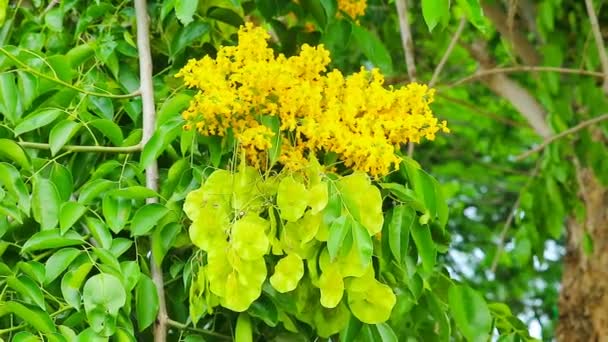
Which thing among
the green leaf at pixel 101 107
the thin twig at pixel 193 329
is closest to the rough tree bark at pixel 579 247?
the green leaf at pixel 101 107

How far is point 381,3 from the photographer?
2.89m

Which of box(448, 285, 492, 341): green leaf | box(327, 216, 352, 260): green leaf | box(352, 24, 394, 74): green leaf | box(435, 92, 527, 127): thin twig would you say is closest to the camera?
box(327, 216, 352, 260): green leaf

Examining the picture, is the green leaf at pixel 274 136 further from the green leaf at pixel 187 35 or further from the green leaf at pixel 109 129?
the green leaf at pixel 187 35

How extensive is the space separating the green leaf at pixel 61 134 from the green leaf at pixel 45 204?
53 mm

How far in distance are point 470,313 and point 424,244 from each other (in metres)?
0.25

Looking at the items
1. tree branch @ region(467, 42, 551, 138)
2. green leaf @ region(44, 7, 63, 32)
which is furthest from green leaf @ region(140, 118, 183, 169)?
tree branch @ region(467, 42, 551, 138)

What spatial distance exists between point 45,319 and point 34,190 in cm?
21

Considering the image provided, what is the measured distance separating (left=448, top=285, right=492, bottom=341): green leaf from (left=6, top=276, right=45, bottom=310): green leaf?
653mm

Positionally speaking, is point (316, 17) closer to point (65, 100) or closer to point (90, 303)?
point (65, 100)

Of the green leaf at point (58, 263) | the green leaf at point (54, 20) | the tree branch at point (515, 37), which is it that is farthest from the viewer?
the tree branch at point (515, 37)

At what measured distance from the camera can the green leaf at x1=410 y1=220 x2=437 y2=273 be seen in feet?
4.84

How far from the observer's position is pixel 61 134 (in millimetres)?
1515

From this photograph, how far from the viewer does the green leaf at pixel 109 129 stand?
5.15 feet

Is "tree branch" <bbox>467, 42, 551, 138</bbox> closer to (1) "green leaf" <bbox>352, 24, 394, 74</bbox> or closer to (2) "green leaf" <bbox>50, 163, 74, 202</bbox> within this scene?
(1) "green leaf" <bbox>352, 24, 394, 74</bbox>
